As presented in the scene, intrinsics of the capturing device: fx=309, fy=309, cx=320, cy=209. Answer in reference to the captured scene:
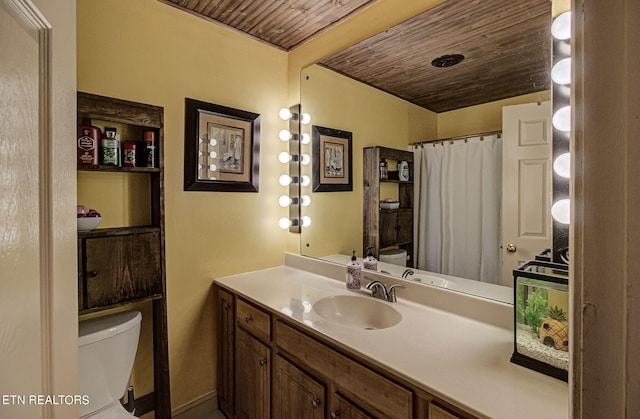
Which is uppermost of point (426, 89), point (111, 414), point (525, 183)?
point (426, 89)

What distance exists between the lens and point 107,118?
1.38 metres

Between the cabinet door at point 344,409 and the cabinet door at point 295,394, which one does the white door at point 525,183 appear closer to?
the cabinet door at point 344,409

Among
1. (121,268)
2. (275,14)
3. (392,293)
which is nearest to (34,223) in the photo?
(121,268)

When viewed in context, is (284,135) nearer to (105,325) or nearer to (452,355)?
(105,325)

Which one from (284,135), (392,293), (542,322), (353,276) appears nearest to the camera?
(542,322)

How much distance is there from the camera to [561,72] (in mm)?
1099

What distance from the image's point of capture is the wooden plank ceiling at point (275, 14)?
1647 mm

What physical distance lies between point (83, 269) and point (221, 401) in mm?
1101

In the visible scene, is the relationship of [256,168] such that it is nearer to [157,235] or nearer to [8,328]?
[157,235]

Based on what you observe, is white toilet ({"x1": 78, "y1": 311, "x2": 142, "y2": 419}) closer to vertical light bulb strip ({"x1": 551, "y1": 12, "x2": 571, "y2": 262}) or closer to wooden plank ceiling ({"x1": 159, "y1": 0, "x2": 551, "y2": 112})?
wooden plank ceiling ({"x1": 159, "y1": 0, "x2": 551, "y2": 112})

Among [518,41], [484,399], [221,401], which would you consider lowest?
[221,401]

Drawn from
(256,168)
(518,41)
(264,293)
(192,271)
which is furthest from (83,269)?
(518,41)

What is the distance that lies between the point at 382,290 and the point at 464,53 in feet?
3.90

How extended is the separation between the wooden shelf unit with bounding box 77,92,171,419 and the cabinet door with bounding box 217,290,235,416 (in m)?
0.29
